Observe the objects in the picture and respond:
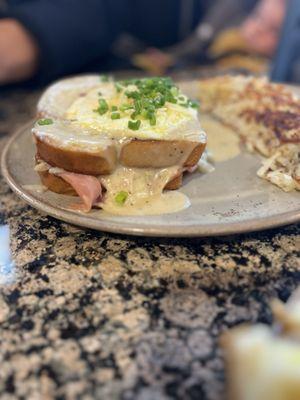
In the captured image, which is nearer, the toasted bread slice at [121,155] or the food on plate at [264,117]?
the toasted bread slice at [121,155]

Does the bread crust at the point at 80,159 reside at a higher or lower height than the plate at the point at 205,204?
higher

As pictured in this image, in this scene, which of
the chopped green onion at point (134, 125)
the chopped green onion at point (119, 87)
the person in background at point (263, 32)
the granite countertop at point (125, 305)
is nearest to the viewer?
the granite countertop at point (125, 305)

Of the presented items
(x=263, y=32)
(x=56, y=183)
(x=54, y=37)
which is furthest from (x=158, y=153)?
(x=263, y=32)

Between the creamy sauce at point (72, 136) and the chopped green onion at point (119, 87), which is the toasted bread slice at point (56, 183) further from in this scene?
the chopped green onion at point (119, 87)

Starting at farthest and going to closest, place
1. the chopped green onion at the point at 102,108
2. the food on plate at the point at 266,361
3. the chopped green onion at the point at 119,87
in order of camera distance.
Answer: the chopped green onion at the point at 119,87
the chopped green onion at the point at 102,108
the food on plate at the point at 266,361

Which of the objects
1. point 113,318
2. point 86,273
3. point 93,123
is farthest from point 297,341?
point 93,123

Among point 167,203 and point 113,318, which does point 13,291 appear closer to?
point 113,318

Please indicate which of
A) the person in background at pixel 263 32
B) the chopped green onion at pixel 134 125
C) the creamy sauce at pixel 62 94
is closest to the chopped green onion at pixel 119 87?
the creamy sauce at pixel 62 94
